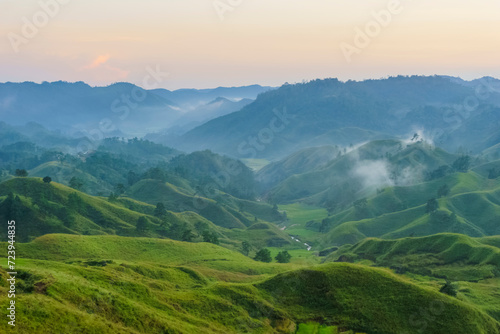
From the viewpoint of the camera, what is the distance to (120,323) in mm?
58688

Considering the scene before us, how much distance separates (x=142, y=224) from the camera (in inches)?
6959

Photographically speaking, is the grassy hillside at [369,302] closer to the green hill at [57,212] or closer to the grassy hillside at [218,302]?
the grassy hillside at [218,302]

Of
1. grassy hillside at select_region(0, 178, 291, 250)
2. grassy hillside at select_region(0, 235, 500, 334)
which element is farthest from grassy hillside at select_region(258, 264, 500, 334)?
grassy hillside at select_region(0, 178, 291, 250)

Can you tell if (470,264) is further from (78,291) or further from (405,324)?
(78,291)

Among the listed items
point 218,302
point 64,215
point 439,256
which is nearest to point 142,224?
point 64,215

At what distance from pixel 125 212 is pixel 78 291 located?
132m

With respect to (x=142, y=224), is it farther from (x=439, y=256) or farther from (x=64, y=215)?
(x=439, y=256)

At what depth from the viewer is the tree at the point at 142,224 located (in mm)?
176125

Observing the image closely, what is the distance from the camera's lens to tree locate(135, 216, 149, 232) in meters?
176

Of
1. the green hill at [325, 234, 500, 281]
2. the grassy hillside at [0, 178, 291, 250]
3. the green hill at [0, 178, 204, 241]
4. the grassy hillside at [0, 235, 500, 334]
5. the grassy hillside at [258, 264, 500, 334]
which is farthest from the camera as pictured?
the grassy hillside at [0, 178, 291, 250]

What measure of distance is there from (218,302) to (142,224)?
345 ft

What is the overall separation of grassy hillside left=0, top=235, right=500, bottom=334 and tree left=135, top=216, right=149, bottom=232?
216 feet

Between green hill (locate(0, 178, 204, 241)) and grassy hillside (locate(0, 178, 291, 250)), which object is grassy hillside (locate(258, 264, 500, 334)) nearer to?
grassy hillside (locate(0, 178, 291, 250))

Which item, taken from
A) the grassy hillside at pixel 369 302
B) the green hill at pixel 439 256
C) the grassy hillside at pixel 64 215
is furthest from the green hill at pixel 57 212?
the grassy hillside at pixel 369 302
